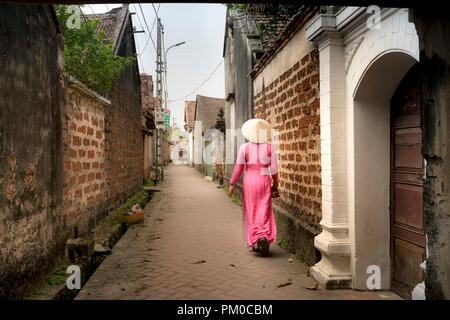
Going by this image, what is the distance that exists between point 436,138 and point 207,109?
2909 cm

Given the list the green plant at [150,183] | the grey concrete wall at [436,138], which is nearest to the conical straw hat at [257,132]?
the grey concrete wall at [436,138]

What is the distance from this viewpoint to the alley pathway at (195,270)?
13.1 feet

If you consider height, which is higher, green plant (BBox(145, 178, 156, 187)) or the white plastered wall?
the white plastered wall

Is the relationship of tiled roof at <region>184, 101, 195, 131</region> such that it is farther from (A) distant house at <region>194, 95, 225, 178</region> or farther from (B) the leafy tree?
(B) the leafy tree

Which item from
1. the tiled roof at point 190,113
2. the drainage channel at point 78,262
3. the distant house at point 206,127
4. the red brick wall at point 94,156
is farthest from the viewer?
the tiled roof at point 190,113

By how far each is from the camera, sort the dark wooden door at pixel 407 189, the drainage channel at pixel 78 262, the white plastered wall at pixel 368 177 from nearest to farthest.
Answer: the dark wooden door at pixel 407 189 → the drainage channel at pixel 78 262 → the white plastered wall at pixel 368 177

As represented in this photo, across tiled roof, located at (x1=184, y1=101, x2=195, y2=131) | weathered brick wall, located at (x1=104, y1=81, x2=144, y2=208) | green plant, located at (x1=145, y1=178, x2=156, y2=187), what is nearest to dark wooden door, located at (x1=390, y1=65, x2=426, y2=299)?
weathered brick wall, located at (x1=104, y1=81, x2=144, y2=208)

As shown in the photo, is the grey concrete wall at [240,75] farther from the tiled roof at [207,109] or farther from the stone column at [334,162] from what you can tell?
the tiled roof at [207,109]

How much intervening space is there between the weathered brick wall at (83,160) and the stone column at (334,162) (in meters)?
3.32

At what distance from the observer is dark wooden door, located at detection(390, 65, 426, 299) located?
3.45 metres

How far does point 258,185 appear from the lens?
5.61m

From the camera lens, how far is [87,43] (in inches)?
238

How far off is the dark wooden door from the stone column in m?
0.49

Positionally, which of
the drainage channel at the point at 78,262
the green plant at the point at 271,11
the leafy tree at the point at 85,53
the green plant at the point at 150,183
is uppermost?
the green plant at the point at 271,11
